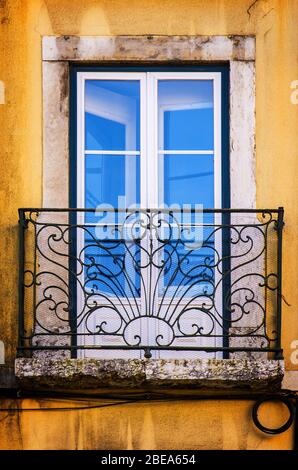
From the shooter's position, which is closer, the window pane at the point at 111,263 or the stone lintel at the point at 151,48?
the window pane at the point at 111,263

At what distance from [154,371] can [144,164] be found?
1.65 meters

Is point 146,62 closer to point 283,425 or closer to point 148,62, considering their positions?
point 148,62

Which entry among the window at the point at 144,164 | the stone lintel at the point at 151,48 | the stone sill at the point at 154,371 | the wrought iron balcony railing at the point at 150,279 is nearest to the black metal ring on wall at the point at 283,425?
the stone sill at the point at 154,371

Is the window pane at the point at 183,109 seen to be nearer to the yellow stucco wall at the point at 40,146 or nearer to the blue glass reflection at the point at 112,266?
the yellow stucco wall at the point at 40,146

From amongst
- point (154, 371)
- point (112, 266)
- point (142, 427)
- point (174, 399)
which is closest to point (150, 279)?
point (112, 266)

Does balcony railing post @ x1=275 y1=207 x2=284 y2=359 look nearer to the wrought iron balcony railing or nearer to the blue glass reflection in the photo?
the wrought iron balcony railing

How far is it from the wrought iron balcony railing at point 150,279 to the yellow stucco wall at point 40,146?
159mm

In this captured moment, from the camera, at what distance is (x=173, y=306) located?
1002cm

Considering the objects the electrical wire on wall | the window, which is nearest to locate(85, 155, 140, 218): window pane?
the window

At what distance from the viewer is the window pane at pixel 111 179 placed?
33.2 feet

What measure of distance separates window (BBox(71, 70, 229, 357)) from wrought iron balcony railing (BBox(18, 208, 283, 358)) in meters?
0.02

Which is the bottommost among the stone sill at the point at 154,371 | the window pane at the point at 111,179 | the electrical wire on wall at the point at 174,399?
the electrical wire on wall at the point at 174,399
